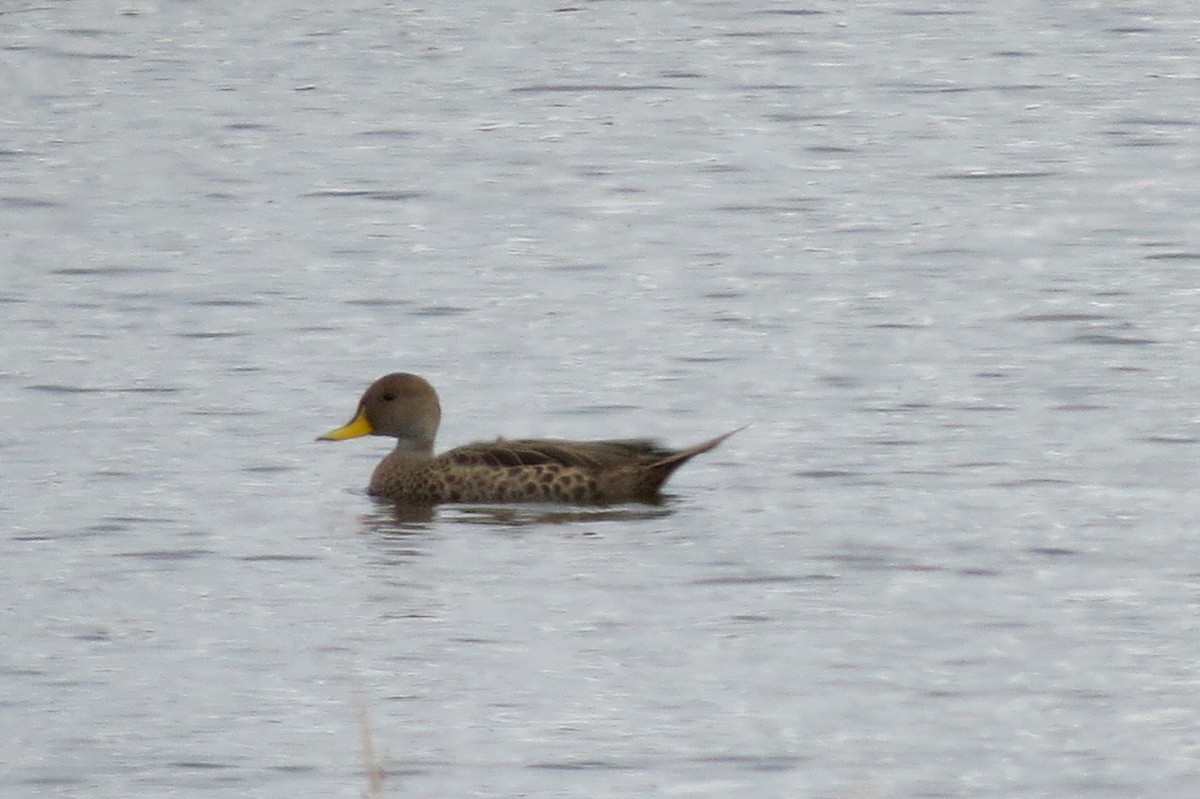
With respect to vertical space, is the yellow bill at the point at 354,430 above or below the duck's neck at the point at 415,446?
above

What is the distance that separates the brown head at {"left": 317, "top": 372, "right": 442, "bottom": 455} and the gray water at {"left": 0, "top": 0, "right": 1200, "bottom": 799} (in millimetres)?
245

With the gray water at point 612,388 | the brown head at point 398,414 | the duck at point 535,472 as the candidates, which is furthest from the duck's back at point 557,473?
the brown head at point 398,414

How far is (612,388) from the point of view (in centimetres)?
1411

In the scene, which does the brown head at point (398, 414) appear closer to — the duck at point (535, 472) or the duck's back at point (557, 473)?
the duck at point (535, 472)

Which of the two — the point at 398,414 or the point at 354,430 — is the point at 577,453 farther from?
the point at 354,430

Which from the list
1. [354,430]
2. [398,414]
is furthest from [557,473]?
[354,430]

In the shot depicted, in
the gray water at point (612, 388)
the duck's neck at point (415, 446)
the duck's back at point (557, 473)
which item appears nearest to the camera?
the gray water at point (612, 388)

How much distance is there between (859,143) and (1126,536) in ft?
31.4

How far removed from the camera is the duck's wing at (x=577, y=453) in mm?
12438

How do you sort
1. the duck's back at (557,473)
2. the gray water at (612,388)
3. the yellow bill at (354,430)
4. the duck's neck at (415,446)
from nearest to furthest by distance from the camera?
the gray water at (612,388) → the duck's back at (557,473) → the duck's neck at (415,446) → the yellow bill at (354,430)

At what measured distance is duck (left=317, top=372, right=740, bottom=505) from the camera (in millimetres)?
12414

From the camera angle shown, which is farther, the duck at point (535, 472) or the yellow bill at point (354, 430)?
the yellow bill at point (354, 430)

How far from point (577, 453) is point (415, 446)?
86 centimetres

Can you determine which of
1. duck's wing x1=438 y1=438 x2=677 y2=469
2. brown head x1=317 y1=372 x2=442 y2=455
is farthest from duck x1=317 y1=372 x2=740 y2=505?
brown head x1=317 y1=372 x2=442 y2=455
